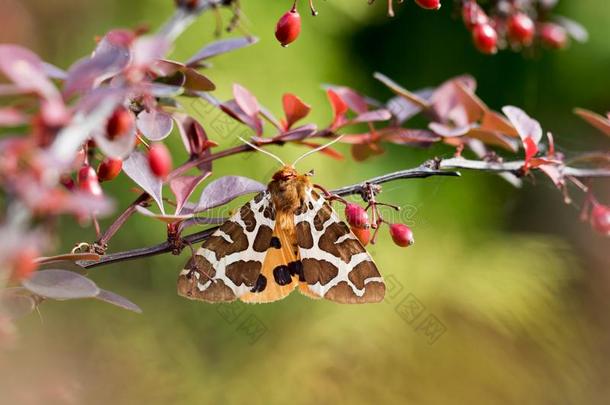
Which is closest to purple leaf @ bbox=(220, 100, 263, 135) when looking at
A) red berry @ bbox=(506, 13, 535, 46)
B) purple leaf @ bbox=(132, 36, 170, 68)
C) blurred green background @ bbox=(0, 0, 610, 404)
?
purple leaf @ bbox=(132, 36, 170, 68)

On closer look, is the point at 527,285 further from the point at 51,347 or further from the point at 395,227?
the point at 395,227

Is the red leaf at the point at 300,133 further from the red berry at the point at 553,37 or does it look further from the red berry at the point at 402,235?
the red berry at the point at 553,37

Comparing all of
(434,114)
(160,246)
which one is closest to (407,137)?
(434,114)

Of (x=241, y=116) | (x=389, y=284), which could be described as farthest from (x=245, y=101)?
(x=389, y=284)

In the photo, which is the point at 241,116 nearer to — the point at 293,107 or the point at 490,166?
the point at 293,107

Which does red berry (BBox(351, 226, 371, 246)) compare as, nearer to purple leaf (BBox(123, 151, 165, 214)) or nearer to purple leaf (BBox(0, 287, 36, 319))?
purple leaf (BBox(123, 151, 165, 214))

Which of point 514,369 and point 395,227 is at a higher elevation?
point 395,227
